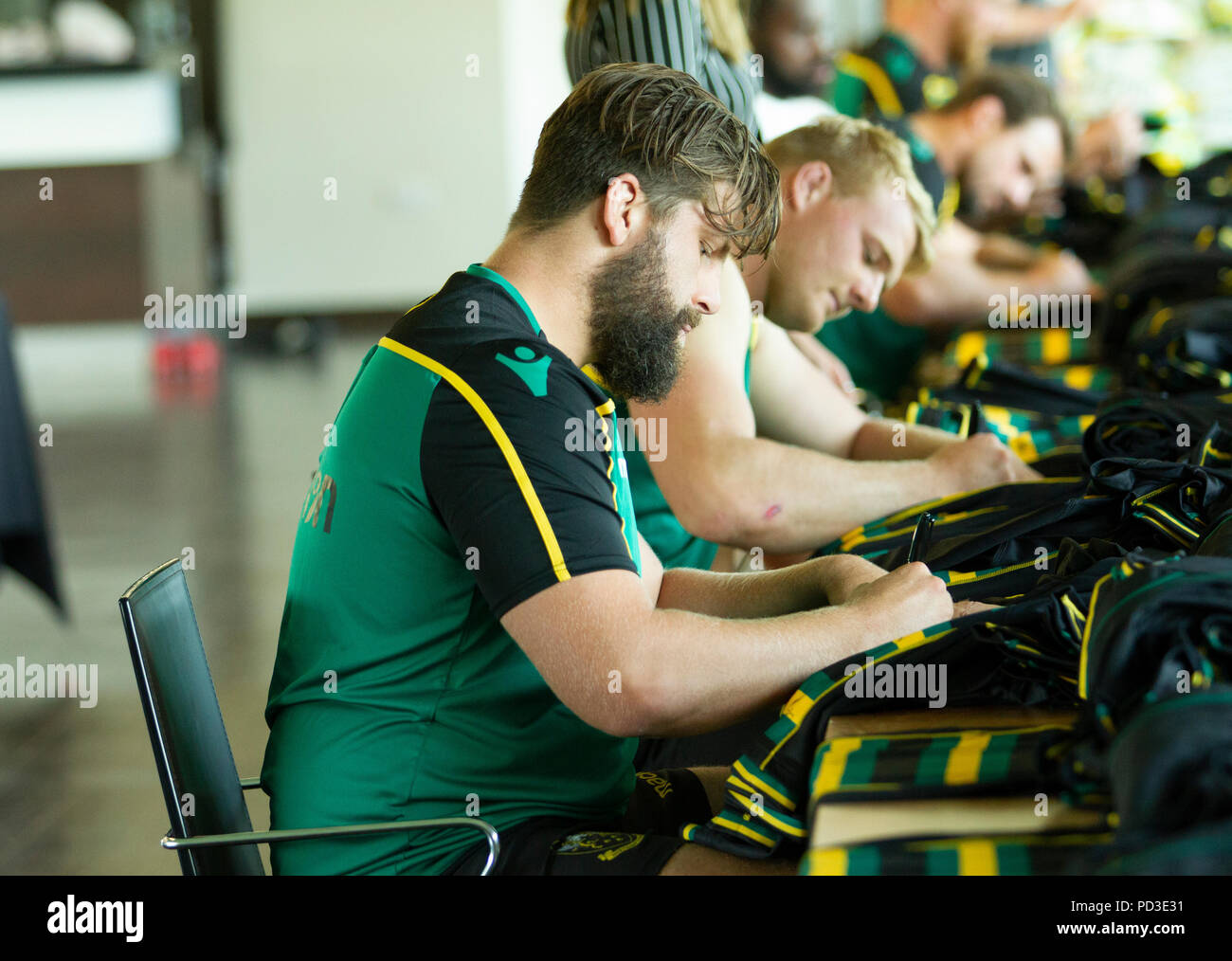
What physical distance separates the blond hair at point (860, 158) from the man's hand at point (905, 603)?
812mm

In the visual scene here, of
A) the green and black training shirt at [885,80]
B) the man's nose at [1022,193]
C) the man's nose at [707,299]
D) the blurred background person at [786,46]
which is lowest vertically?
the man's nose at [707,299]

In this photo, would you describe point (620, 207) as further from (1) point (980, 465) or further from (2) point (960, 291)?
(2) point (960, 291)

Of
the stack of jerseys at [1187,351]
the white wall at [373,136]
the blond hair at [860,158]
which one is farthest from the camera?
the white wall at [373,136]

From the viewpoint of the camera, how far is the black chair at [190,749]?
3.67ft

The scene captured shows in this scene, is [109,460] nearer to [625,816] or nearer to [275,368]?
[275,368]

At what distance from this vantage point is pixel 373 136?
9266mm

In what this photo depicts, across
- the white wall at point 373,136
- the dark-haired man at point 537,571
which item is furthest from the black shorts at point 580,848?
the white wall at point 373,136

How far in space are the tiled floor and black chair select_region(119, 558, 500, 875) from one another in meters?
1.27

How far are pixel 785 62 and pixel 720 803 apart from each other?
4.04 meters

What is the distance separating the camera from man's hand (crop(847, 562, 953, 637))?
45.3 inches

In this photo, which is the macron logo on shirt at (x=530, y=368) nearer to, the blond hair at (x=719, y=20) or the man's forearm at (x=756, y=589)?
the man's forearm at (x=756, y=589)

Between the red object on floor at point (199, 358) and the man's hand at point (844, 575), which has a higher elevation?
the red object on floor at point (199, 358)

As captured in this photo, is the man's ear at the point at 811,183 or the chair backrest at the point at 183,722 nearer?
the chair backrest at the point at 183,722

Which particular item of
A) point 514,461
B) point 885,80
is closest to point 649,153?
point 514,461
